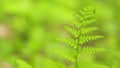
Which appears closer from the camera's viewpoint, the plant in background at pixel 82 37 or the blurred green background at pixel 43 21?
the plant in background at pixel 82 37

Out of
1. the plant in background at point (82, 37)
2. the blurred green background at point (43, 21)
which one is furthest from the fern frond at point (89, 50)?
the blurred green background at point (43, 21)

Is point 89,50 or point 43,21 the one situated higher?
point 43,21

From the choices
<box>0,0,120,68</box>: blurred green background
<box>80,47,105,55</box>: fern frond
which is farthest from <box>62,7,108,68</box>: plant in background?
<box>0,0,120,68</box>: blurred green background

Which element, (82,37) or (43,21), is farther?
(43,21)

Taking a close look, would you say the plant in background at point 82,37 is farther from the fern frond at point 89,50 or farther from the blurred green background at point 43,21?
the blurred green background at point 43,21

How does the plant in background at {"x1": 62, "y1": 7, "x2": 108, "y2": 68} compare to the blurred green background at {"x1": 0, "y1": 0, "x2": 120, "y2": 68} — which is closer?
the plant in background at {"x1": 62, "y1": 7, "x2": 108, "y2": 68}

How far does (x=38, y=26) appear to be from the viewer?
494 cm

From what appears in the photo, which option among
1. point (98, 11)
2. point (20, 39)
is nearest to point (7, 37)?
point (20, 39)

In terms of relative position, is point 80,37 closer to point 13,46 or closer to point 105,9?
point 13,46

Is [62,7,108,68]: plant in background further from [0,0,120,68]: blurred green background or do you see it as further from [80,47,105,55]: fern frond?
[0,0,120,68]: blurred green background

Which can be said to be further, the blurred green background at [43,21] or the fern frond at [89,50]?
the blurred green background at [43,21]

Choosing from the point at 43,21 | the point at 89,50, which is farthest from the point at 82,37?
the point at 43,21

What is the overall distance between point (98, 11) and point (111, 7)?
21cm

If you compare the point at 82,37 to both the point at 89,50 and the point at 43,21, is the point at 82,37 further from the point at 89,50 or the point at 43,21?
the point at 43,21
